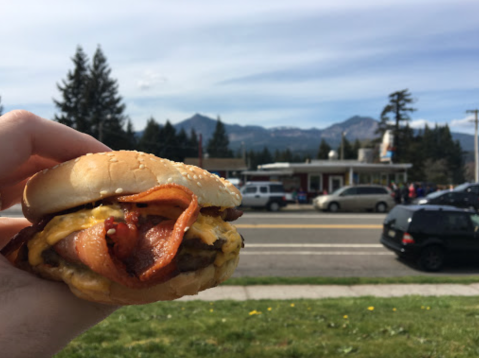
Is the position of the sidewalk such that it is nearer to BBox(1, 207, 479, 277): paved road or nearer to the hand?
BBox(1, 207, 479, 277): paved road

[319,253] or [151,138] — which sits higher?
[151,138]

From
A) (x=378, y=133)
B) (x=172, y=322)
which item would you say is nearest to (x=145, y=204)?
(x=172, y=322)

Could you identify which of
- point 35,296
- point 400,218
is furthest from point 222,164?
point 35,296

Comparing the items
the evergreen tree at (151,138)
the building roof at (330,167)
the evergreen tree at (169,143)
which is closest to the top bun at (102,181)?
the building roof at (330,167)

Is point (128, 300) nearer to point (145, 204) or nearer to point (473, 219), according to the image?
point (145, 204)

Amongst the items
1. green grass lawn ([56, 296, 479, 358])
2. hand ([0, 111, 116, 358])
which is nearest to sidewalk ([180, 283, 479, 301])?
green grass lawn ([56, 296, 479, 358])

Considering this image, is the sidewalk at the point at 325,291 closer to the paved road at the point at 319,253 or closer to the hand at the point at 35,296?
the paved road at the point at 319,253

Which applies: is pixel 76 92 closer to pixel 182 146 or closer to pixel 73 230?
pixel 182 146
